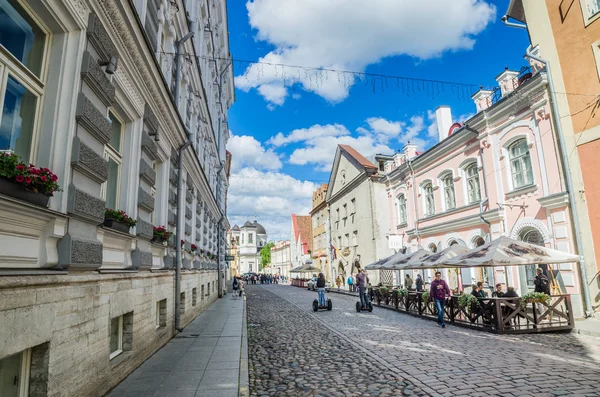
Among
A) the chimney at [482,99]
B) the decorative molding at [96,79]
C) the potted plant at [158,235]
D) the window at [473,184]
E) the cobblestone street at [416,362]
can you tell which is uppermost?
the chimney at [482,99]

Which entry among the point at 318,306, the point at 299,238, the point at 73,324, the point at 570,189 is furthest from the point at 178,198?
the point at 299,238

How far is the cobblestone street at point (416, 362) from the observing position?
564 centimetres

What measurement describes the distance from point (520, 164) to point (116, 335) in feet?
51.8

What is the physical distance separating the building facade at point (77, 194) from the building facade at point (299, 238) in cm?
5301

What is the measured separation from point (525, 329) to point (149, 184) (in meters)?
10.5

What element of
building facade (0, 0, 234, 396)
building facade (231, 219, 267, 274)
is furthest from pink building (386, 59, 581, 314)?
building facade (231, 219, 267, 274)

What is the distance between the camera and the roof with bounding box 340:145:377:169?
104ft

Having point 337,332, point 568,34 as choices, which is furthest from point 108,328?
point 568,34

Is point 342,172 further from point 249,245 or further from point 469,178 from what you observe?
point 249,245

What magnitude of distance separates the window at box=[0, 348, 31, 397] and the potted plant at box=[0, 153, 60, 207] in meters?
1.40

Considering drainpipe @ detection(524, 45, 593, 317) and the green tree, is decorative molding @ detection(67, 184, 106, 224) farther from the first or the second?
the green tree

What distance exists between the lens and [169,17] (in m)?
9.72

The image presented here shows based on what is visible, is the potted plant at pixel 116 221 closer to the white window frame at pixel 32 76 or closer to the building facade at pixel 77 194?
the building facade at pixel 77 194

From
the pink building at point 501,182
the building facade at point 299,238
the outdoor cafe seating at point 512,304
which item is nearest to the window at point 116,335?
the outdoor cafe seating at point 512,304
